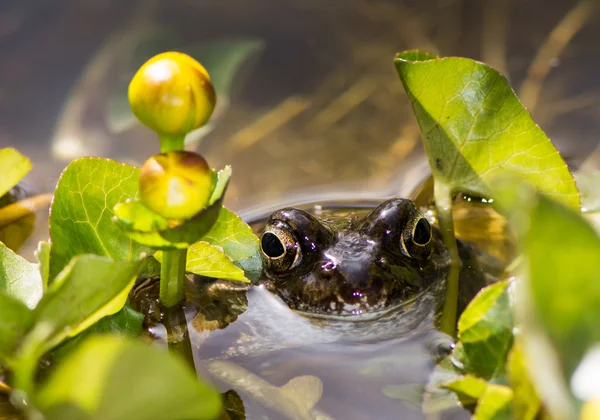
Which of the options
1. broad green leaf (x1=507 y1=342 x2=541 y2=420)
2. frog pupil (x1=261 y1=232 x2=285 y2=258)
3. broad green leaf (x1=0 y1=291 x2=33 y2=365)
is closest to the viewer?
broad green leaf (x1=507 y1=342 x2=541 y2=420)

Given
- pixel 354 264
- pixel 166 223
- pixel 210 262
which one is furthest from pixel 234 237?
pixel 166 223

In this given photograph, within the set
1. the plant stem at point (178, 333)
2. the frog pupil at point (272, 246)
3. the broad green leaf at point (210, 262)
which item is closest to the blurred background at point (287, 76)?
the frog pupil at point (272, 246)

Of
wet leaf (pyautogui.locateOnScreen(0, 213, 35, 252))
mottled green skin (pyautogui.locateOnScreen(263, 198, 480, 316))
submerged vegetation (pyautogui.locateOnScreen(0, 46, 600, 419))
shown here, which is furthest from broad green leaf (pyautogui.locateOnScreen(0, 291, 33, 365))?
wet leaf (pyautogui.locateOnScreen(0, 213, 35, 252))

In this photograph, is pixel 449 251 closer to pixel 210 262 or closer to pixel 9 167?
pixel 210 262

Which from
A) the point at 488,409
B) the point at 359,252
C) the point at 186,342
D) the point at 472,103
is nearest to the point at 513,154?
the point at 472,103

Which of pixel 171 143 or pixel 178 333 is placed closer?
pixel 171 143

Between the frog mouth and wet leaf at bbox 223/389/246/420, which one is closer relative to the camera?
wet leaf at bbox 223/389/246/420

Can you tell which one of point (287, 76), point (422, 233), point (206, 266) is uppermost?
point (287, 76)

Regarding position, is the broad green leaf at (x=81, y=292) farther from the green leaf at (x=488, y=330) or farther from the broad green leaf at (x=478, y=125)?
the broad green leaf at (x=478, y=125)

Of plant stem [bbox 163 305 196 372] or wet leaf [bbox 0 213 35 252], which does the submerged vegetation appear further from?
wet leaf [bbox 0 213 35 252]
